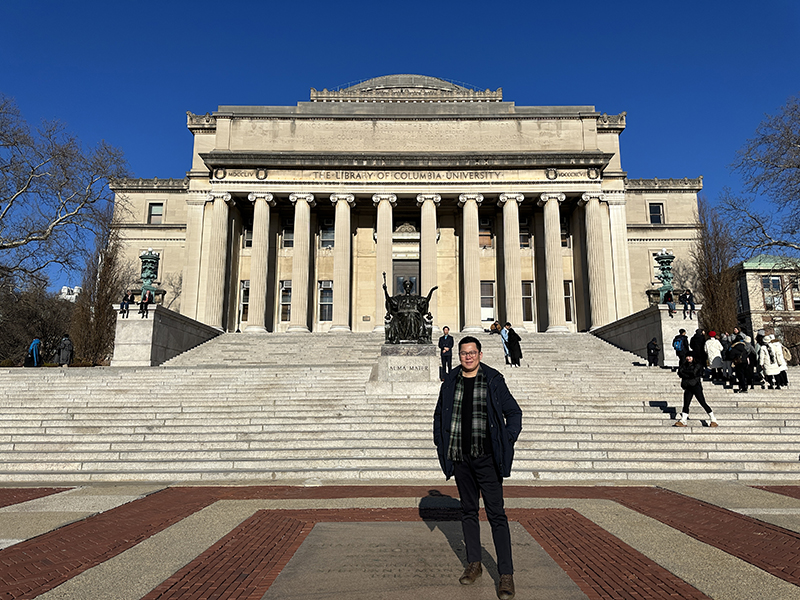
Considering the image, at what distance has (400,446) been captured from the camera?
11031mm

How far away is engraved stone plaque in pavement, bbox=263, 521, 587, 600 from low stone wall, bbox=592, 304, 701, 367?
1778 centimetres

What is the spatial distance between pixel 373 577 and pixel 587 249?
3268cm

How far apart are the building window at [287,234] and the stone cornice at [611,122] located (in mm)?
23275

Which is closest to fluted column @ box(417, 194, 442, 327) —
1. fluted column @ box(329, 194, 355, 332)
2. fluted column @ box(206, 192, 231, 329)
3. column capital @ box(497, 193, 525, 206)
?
column capital @ box(497, 193, 525, 206)

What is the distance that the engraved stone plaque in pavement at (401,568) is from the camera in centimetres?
390

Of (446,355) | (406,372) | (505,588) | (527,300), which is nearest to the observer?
(505,588)

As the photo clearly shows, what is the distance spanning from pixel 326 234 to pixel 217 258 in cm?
791

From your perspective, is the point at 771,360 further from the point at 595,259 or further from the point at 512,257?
the point at 512,257

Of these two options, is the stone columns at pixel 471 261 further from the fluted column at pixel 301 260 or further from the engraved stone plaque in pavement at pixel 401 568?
the engraved stone plaque in pavement at pixel 401 568

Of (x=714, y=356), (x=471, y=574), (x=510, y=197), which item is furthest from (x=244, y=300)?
(x=471, y=574)

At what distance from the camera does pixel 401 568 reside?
4.40 meters

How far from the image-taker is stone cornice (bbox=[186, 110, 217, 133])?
37.7 metres

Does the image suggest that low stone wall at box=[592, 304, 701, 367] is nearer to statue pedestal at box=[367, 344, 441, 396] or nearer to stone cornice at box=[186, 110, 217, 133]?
statue pedestal at box=[367, 344, 441, 396]

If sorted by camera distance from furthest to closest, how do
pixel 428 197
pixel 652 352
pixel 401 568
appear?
pixel 428 197 < pixel 652 352 < pixel 401 568
